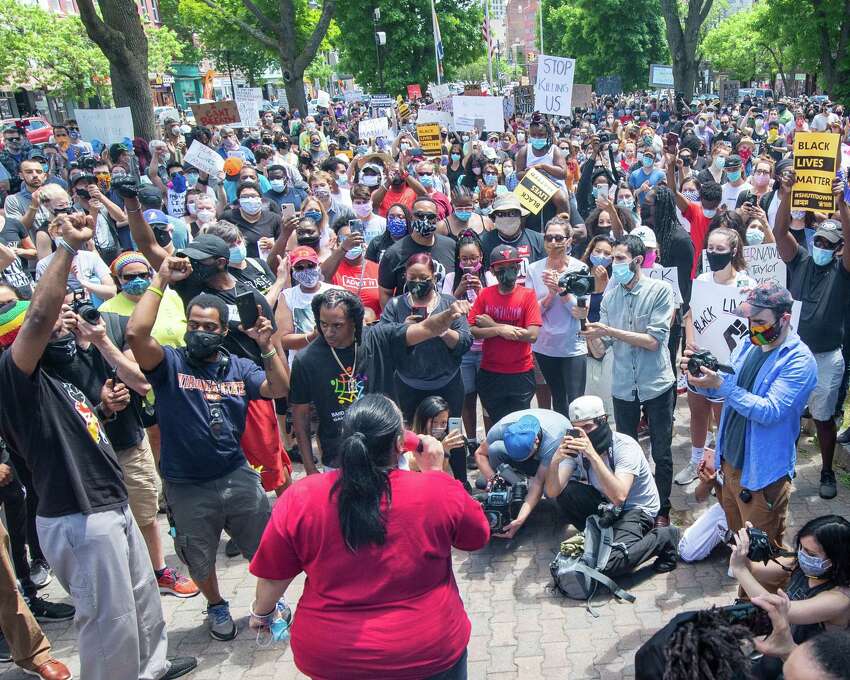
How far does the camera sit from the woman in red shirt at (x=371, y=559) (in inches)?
99.0

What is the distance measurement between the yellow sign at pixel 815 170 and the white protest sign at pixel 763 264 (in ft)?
2.30

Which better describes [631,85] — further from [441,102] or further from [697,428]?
[697,428]

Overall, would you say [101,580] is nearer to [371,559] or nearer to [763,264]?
[371,559]

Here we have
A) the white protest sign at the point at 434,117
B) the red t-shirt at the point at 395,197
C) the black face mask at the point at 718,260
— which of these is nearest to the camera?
the black face mask at the point at 718,260

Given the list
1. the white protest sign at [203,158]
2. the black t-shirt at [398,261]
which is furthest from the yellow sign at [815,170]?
the white protest sign at [203,158]

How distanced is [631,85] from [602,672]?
5186 cm

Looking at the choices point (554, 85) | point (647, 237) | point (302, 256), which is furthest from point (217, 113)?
point (647, 237)

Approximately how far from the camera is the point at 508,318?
5.76m

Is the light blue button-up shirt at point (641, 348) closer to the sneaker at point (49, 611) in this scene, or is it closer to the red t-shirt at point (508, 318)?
the red t-shirt at point (508, 318)

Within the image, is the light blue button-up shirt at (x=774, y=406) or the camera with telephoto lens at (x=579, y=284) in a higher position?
the camera with telephoto lens at (x=579, y=284)

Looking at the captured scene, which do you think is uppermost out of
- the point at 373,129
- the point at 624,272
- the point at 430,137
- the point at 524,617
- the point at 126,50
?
the point at 126,50

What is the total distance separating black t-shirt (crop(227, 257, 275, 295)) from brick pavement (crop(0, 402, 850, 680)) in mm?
1945

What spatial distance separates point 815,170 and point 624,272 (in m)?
2.14

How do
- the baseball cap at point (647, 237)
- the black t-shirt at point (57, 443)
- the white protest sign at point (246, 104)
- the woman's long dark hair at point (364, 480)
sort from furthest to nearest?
the white protest sign at point (246, 104), the baseball cap at point (647, 237), the black t-shirt at point (57, 443), the woman's long dark hair at point (364, 480)
